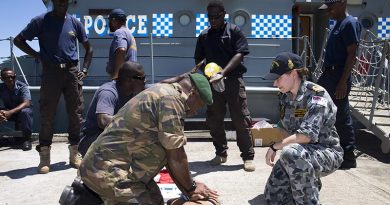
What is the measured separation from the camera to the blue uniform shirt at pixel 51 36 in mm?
4492

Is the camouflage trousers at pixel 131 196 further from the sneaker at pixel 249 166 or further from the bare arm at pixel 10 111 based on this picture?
the bare arm at pixel 10 111

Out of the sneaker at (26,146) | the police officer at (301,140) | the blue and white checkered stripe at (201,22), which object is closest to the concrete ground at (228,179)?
the sneaker at (26,146)

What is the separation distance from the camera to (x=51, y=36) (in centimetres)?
449

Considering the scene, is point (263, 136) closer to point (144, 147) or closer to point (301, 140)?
point (301, 140)

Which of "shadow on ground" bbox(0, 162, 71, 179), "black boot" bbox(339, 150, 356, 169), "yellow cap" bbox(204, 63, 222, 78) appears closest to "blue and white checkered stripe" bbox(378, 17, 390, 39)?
"black boot" bbox(339, 150, 356, 169)

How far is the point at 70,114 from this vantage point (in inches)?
183

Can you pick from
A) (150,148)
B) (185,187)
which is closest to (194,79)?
(150,148)

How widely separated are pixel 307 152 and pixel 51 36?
3061 millimetres


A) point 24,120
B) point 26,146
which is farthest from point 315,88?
point 24,120

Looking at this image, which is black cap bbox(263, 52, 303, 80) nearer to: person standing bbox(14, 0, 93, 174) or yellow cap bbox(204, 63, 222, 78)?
yellow cap bbox(204, 63, 222, 78)

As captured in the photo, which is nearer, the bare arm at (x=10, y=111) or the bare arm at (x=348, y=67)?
the bare arm at (x=348, y=67)

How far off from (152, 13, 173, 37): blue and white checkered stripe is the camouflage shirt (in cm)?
466

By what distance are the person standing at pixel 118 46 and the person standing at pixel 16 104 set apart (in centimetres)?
263

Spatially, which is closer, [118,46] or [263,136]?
[118,46]
